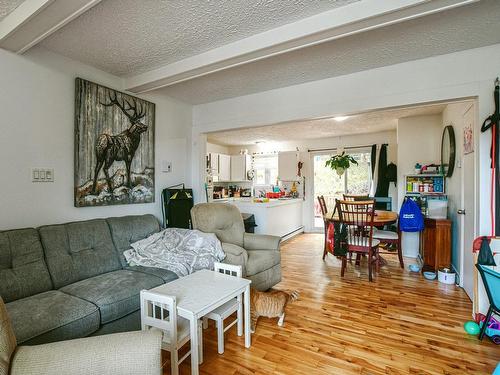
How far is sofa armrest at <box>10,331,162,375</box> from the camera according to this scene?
952 millimetres

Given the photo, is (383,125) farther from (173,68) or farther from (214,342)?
(214,342)

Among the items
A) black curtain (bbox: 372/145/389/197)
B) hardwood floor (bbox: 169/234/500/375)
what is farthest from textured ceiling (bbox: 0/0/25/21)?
black curtain (bbox: 372/145/389/197)

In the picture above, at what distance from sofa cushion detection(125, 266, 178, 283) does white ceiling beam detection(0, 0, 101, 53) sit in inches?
75.2

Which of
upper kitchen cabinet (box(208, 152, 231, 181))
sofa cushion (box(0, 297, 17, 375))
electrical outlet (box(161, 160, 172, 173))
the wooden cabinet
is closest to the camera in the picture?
sofa cushion (box(0, 297, 17, 375))

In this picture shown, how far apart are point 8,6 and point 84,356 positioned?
7.20 feet

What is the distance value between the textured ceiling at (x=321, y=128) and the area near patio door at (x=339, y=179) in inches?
22.2

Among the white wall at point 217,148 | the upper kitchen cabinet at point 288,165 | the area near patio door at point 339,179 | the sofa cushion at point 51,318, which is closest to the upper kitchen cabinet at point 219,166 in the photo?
the white wall at point 217,148

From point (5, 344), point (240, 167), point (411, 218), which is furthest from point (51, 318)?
point (240, 167)

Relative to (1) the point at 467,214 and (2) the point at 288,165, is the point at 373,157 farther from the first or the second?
(1) the point at 467,214

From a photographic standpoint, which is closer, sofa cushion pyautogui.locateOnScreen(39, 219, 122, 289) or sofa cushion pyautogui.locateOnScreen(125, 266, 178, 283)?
sofa cushion pyautogui.locateOnScreen(39, 219, 122, 289)

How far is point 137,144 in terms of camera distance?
9.86 ft

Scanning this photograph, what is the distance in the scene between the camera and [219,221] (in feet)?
9.87

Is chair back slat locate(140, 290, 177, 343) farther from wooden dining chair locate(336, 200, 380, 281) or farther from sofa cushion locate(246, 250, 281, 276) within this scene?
wooden dining chair locate(336, 200, 380, 281)

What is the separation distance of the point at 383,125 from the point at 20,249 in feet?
17.9
